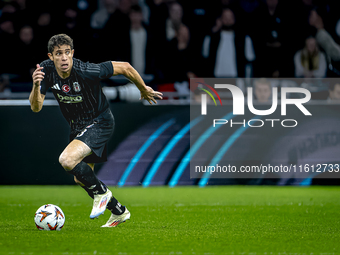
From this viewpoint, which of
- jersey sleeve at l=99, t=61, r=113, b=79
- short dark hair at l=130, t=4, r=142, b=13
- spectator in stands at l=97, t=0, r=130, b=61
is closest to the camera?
jersey sleeve at l=99, t=61, r=113, b=79

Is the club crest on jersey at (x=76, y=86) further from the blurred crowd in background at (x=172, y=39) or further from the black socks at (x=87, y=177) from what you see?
the blurred crowd in background at (x=172, y=39)

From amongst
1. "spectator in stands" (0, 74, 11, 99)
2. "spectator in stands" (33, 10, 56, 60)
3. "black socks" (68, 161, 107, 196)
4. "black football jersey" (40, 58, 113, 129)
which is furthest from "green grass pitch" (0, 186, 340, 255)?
"spectator in stands" (33, 10, 56, 60)

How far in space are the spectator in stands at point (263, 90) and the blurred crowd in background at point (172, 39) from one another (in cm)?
101

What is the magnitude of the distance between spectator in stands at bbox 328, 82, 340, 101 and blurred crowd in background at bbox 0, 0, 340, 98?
1.03 meters

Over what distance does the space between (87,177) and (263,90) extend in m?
5.09

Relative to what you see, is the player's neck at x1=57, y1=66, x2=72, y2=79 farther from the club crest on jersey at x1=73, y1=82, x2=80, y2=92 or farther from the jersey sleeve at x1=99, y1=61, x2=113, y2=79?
the jersey sleeve at x1=99, y1=61, x2=113, y2=79

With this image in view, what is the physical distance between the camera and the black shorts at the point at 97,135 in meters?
5.75

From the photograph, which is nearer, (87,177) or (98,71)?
(87,177)

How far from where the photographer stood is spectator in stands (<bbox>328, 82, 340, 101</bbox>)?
9.81 meters

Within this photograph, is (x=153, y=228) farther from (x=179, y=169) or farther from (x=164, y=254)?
(x=179, y=169)

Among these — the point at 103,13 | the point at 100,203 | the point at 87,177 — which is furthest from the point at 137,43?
the point at 100,203

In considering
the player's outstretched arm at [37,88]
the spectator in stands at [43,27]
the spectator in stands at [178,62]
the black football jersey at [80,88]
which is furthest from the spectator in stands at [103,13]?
the player's outstretched arm at [37,88]

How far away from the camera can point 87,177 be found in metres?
5.61

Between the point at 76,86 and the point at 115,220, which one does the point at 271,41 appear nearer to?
the point at 76,86
